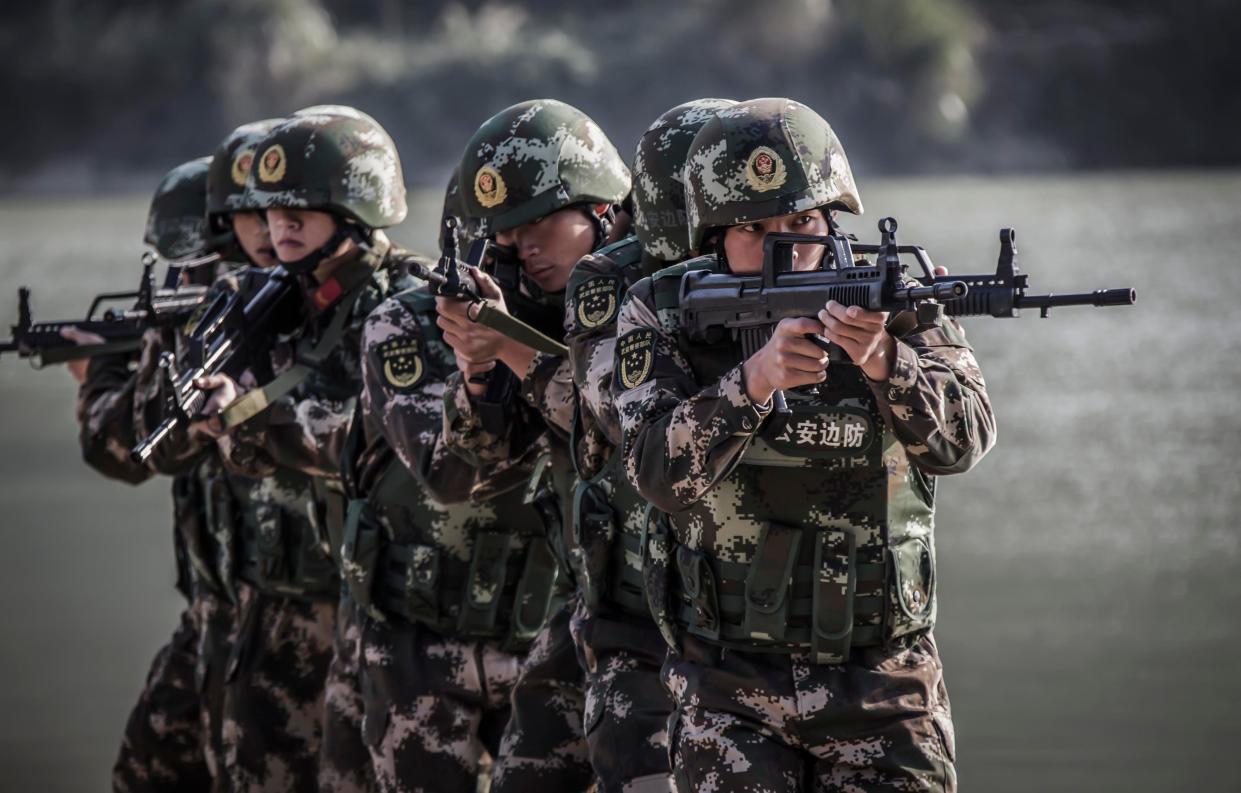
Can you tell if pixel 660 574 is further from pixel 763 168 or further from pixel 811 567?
pixel 763 168

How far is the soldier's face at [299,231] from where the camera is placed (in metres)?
6.78

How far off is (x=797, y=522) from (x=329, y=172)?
2.75 metres

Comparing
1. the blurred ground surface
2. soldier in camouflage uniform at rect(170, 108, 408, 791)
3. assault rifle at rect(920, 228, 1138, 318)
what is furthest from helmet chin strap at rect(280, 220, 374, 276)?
the blurred ground surface

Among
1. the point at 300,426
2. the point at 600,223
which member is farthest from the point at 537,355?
the point at 300,426

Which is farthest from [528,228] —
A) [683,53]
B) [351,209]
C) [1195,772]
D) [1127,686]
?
[683,53]

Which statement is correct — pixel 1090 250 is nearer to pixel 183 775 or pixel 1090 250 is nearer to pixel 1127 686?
pixel 1127 686

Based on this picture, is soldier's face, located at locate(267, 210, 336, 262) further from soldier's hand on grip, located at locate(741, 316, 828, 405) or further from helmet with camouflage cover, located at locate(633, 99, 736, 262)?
soldier's hand on grip, located at locate(741, 316, 828, 405)

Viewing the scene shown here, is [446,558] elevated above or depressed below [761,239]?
below

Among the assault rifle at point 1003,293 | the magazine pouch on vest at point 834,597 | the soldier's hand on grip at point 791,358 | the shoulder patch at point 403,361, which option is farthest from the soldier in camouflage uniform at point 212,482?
the assault rifle at point 1003,293

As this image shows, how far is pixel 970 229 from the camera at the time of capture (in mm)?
24266

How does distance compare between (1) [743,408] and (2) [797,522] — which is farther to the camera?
(2) [797,522]

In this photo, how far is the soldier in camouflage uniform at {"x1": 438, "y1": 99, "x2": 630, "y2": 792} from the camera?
5.65 metres

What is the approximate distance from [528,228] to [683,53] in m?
30.0

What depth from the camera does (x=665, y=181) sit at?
5379 mm
